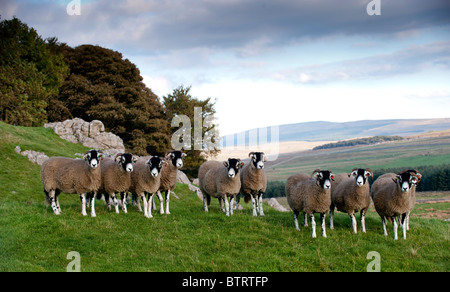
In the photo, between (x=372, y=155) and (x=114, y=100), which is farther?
(x=372, y=155)

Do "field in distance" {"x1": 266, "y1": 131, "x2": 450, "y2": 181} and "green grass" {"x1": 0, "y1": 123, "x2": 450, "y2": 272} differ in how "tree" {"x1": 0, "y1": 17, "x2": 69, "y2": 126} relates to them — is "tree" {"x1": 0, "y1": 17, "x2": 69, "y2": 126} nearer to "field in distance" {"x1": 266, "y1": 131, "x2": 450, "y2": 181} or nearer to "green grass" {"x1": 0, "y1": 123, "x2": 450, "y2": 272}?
"green grass" {"x1": 0, "y1": 123, "x2": 450, "y2": 272}

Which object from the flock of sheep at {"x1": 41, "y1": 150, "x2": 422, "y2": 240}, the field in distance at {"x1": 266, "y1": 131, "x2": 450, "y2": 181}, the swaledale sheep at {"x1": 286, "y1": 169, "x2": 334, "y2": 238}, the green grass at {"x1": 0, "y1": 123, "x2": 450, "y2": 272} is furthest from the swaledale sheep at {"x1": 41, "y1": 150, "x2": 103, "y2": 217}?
the field in distance at {"x1": 266, "y1": 131, "x2": 450, "y2": 181}

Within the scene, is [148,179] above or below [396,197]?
above

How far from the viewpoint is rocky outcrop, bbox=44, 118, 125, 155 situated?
35.6m

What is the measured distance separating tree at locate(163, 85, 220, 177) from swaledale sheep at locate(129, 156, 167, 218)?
29.9 meters

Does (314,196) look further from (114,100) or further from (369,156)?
(369,156)

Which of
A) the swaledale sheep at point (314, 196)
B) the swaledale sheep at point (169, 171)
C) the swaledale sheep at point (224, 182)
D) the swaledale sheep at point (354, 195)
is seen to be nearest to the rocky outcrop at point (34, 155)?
the swaledale sheep at point (169, 171)

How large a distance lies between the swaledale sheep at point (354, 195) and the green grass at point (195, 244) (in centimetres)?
79

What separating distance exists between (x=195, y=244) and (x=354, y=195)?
19.8ft

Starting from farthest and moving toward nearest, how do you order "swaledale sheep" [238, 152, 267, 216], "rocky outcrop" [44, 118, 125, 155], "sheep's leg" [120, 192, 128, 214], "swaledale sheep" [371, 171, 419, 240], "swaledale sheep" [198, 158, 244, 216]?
"rocky outcrop" [44, 118, 125, 155] → "swaledale sheep" [238, 152, 267, 216] → "sheep's leg" [120, 192, 128, 214] → "swaledale sheep" [198, 158, 244, 216] → "swaledale sheep" [371, 171, 419, 240]

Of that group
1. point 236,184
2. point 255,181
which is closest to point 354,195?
point 255,181

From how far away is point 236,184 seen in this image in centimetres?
1644
